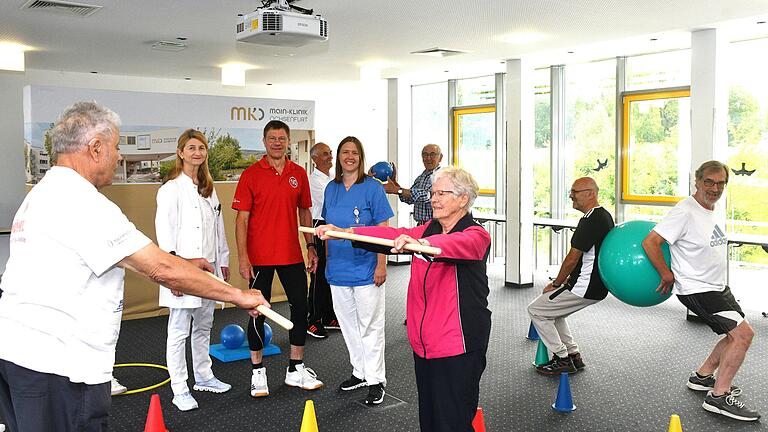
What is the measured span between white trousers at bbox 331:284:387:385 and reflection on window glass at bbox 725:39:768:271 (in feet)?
16.3

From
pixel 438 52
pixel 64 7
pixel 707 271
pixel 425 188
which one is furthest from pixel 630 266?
pixel 64 7

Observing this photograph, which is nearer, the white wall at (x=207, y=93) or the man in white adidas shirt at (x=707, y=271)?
the man in white adidas shirt at (x=707, y=271)

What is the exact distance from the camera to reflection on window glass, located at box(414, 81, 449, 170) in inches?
428

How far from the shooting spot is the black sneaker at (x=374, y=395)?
14.3 ft

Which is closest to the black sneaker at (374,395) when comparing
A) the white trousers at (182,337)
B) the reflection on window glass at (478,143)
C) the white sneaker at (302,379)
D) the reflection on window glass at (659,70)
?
the white sneaker at (302,379)

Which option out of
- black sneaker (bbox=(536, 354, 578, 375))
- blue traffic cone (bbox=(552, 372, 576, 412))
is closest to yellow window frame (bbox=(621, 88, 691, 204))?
black sneaker (bbox=(536, 354, 578, 375))

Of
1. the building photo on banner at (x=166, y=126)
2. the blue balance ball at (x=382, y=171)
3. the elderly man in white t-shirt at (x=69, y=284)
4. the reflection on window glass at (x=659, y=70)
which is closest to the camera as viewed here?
the elderly man in white t-shirt at (x=69, y=284)

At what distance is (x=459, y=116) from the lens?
10.7m

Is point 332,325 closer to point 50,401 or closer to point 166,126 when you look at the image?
point 166,126

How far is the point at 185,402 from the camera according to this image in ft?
14.1

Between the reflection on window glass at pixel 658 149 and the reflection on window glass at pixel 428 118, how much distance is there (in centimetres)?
303

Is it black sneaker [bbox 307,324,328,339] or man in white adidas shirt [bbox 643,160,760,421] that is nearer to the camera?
man in white adidas shirt [bbox 643,160,760,421]

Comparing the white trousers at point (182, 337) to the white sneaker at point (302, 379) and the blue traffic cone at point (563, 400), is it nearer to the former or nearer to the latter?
the white sneaker at point (302, 379)

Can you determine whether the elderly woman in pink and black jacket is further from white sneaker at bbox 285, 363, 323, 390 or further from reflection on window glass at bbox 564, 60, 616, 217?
reflection on window glass at bbox 564, 60, 616, 217
